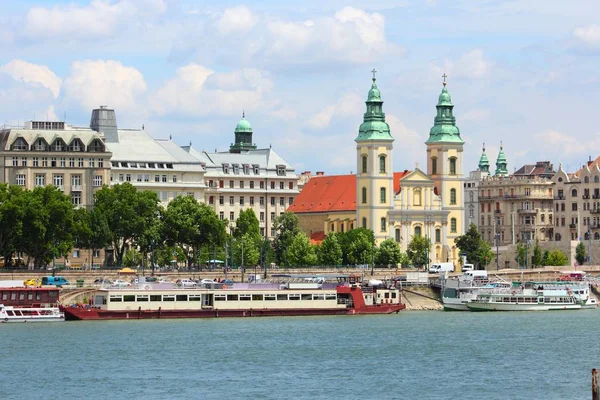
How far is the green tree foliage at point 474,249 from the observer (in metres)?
186

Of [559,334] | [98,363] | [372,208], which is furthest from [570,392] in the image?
[372,208]

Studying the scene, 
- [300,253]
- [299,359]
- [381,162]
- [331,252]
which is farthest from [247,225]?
[299,359]

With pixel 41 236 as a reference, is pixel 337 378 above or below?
below

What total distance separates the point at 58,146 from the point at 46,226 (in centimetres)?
2324

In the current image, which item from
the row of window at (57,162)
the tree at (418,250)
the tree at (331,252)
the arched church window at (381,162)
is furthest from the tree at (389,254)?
the row of window at (57,162)

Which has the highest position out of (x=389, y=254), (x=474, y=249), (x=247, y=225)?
(x=247, y=225)

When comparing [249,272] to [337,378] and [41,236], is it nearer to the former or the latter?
[41,236]

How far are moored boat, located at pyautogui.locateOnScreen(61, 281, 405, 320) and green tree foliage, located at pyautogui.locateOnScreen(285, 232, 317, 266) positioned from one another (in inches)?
1606

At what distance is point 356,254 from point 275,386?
308 feet

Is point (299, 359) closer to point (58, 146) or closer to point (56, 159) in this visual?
point (56, 159)

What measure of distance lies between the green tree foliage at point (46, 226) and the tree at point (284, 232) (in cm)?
3606

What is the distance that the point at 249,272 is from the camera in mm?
154000

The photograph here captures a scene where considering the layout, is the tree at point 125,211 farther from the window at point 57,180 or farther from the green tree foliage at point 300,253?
the green tree foliage at point 300,253

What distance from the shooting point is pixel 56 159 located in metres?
166
